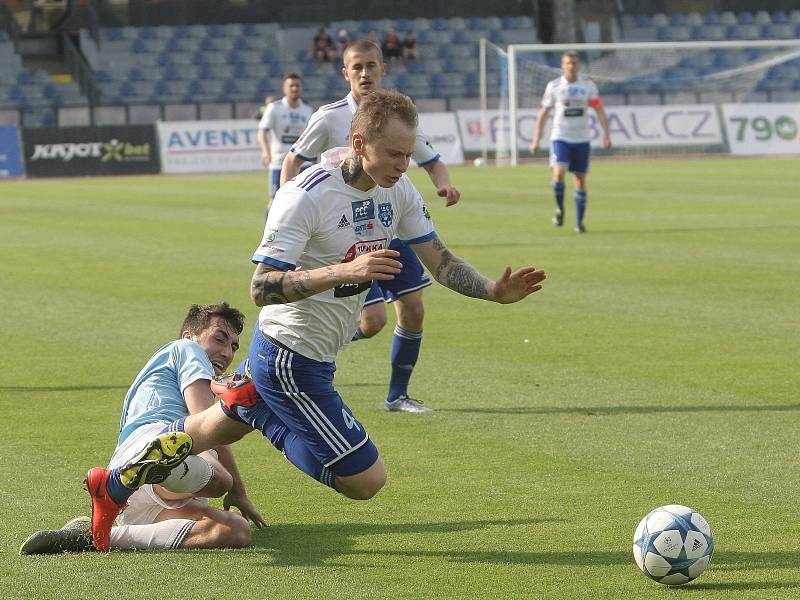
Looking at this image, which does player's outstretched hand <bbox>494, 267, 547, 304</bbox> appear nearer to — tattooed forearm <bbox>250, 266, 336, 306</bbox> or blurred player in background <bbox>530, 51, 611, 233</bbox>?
tattooed forearm <bbox>250, 266, 336, 306</bbox>

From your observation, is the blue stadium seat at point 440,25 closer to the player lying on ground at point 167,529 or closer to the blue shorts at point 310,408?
the player lying on ground at point 167,529

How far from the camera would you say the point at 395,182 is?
5.26 meters

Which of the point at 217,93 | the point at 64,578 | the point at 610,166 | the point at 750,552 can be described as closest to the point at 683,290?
the point at 750,552

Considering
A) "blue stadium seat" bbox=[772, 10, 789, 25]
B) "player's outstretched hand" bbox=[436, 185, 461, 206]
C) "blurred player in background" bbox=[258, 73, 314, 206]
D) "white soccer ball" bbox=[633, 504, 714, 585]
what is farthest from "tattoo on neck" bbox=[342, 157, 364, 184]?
"blue stadium seat" bbox=[772, 10, 789, 25]

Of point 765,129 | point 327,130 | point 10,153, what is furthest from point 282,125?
point 765,129

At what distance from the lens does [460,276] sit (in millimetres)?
5844

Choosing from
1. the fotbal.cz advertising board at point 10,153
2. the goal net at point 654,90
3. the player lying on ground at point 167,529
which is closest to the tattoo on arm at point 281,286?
the player lying on ground at point 167,529

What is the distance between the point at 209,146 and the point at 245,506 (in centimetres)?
3107

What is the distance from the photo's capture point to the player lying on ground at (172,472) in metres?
5.37

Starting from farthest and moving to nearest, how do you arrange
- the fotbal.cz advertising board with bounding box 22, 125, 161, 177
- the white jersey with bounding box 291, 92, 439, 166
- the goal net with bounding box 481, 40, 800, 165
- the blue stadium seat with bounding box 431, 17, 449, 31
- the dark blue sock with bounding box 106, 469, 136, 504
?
the blue stadium seat with bounding box 431, 17, 449, 31 < the goal net with bounding box 481, 40, 800, 165 < the fotbal.cz advertising board with bounding box 22, 125, 161, 177 < the white jersey with bounding box 291, 92, 439, 166 < the dark blue sock with bounding box 106, 469, 136, 504

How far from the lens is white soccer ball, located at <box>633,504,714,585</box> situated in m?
5.02

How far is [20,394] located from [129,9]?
3813 centimetres

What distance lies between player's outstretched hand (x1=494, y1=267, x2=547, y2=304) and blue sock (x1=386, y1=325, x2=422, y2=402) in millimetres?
2952

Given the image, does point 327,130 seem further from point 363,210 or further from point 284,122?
point 284,122
